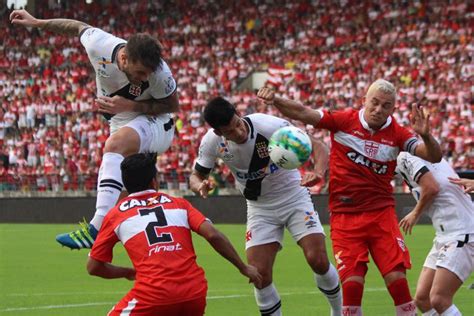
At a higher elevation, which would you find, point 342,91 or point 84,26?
point 84,26

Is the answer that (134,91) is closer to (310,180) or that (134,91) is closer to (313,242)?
(310,180)

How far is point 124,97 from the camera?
977cm

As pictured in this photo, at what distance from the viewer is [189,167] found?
30453mm

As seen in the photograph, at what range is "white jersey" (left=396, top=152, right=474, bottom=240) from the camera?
9.48m

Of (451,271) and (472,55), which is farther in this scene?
(472,55)

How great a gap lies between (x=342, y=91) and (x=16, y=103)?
12.2m

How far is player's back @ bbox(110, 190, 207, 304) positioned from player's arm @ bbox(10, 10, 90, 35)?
3.22 meters

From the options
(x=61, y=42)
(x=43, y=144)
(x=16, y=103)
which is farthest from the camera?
(x=61, y=42)

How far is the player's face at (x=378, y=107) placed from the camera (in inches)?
364

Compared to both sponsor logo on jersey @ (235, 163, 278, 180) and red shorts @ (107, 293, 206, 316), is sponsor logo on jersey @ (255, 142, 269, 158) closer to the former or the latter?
sponsor logo on jersey @ (235, 163, 278, 180)

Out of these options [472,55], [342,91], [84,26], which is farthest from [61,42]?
[84,26]

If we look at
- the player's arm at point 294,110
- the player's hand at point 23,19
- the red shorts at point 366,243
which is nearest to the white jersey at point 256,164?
the player's arm at point 294,110

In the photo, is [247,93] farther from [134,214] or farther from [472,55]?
[134,214]

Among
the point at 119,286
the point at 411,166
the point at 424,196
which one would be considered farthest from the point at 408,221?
the point at 119,286
